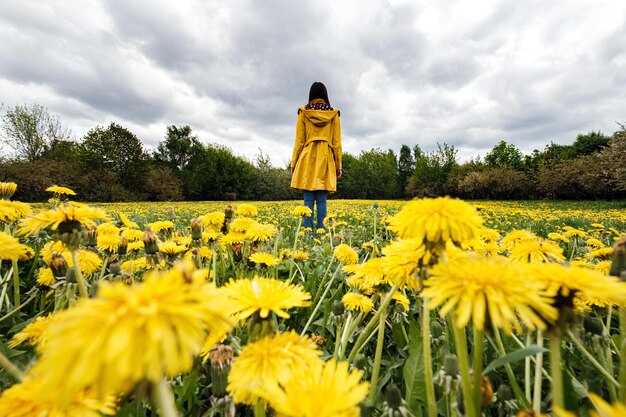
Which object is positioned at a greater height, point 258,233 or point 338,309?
point 258,233

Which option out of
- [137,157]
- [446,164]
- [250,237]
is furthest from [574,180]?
[137,157]

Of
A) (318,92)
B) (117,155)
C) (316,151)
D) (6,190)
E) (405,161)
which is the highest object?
(405,161)

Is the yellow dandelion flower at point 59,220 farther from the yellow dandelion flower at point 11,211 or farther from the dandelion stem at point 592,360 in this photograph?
the dandelion stem at point 592,360

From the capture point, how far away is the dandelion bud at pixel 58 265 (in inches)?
53.4

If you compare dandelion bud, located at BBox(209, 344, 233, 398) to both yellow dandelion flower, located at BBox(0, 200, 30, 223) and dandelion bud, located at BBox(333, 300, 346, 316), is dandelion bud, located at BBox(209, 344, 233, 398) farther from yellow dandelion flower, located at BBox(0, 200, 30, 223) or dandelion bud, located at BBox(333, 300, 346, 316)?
→ yellow dandelion flower, located at BBox(0, 200, 30, 223)

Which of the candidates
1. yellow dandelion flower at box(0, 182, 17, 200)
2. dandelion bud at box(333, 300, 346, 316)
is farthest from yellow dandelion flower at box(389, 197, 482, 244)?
yellow dandelion flower at box(0, 182, 17, 200)

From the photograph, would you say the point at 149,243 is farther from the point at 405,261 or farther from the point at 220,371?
the point at 405,261

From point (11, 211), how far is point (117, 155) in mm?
30097

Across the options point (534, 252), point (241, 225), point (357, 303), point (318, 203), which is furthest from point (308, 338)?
point (318, 203)

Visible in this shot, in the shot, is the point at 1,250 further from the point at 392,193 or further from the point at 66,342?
the point at 392,193

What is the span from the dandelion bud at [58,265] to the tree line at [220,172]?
1173 cm

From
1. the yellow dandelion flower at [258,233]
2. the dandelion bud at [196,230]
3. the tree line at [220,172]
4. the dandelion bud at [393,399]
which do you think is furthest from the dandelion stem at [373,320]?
the tree line at [220,172]

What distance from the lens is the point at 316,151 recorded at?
5.38 metres

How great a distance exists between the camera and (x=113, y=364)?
0.34m
